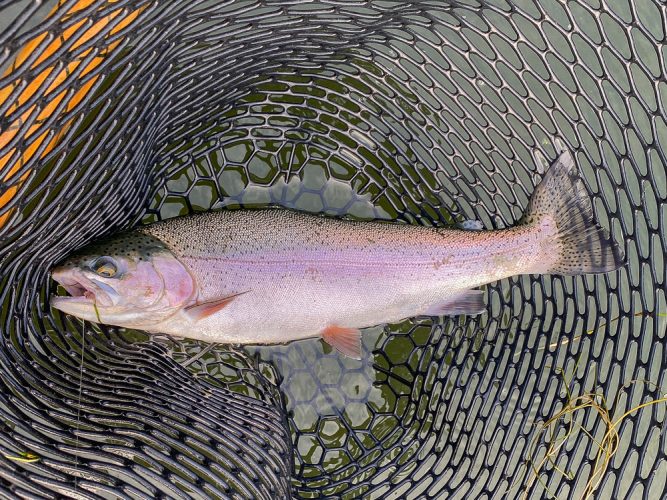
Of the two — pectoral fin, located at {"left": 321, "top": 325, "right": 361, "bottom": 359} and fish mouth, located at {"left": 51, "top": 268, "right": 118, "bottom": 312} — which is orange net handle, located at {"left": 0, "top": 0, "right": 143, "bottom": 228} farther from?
pectoral fin, located at {"left": 321, "top": 325, "right": 361, "bottom": 359}

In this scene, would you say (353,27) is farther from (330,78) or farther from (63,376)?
(63,376)

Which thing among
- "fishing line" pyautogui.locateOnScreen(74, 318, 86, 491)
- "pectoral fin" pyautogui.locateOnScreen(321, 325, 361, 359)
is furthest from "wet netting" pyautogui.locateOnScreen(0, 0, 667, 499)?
"pectoral fin" pyautogui.locateOnScreen(321, 325, 361, 359)

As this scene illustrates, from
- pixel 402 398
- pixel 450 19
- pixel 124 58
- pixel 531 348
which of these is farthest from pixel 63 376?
pixel 450 19

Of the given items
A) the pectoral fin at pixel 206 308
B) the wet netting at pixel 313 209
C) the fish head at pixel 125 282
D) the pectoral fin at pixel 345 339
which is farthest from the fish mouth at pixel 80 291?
the pectoral fin at pixel 345 339

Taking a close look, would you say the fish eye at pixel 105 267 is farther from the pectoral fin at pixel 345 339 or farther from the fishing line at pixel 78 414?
the pectoral fin at pixel 345 339

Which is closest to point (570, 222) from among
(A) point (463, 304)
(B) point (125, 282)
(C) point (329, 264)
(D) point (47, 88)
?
(A) point (463, 304)

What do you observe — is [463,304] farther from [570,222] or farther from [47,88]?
[47,88]
